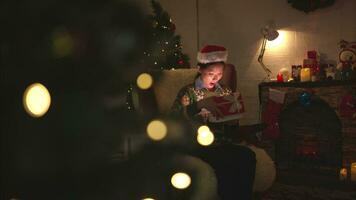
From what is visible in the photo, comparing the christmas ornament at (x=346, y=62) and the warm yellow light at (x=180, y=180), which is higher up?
the christmas ornament at (x=346, y=62)

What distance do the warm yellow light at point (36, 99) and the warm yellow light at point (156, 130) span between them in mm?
720

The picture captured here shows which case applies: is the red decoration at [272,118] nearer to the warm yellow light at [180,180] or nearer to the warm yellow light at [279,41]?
the warm yellow light at [279,41]

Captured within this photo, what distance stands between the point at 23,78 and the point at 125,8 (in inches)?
13.2

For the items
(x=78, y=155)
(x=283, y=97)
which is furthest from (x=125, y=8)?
(x=283, y=97)

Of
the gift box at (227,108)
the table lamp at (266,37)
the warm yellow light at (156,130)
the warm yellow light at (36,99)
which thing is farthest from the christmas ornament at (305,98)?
the warm yellow light at (36,99)

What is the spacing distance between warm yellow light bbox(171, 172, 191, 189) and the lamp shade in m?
2.13

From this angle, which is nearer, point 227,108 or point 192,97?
point 227,108

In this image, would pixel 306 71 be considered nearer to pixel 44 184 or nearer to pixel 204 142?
pixel 204 142

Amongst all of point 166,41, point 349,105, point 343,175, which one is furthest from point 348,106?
point 166,41

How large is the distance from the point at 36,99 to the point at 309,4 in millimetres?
3001

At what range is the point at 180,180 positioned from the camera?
1716mm

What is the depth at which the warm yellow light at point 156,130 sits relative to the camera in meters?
1.59

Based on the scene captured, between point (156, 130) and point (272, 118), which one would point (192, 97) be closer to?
Result: point (156, 130)

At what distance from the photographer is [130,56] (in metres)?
1.04
